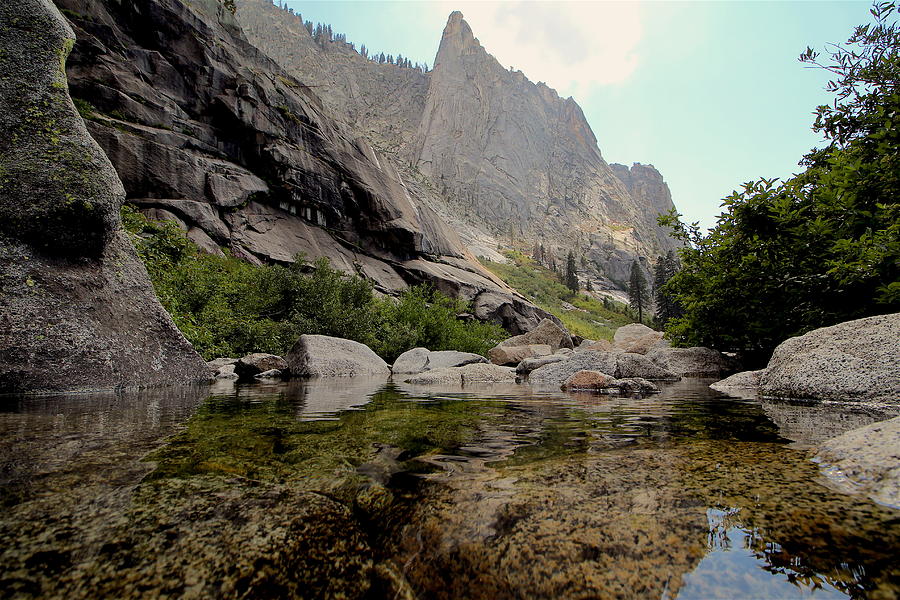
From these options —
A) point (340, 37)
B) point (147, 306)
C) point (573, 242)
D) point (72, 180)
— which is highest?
point (340, 37)

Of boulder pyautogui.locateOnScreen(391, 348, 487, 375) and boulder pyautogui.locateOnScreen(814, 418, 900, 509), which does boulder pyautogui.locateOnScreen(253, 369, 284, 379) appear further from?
boulder pyautogui.locateOnScreen(814, 418, 900, 509)

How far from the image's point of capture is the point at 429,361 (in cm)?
1272

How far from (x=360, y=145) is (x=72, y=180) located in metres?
35.5

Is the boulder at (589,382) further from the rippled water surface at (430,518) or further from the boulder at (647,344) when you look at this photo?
the boulder at (647,344)

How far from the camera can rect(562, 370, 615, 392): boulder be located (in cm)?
714

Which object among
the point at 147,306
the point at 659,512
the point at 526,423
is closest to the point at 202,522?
the point at 659,512

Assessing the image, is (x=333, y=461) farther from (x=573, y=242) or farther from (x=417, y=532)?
(x=573, y=242)

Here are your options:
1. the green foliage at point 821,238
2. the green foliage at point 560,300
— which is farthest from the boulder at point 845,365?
the green foliage at point 560,300

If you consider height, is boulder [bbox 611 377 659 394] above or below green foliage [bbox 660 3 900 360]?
below

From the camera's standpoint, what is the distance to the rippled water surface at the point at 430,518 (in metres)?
0.97

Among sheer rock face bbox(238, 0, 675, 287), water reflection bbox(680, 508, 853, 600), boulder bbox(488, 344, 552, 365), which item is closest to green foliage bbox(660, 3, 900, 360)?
water reflection bbox(680, 508, 853, 600)

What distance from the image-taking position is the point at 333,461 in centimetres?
207

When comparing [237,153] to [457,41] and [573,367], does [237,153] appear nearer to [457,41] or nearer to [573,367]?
[573,367]

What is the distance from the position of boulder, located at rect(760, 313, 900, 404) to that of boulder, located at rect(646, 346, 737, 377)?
17.1ft
